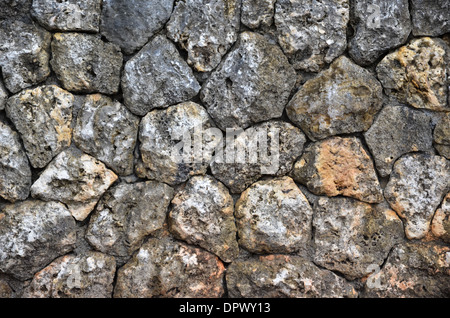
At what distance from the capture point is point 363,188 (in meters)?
1.92

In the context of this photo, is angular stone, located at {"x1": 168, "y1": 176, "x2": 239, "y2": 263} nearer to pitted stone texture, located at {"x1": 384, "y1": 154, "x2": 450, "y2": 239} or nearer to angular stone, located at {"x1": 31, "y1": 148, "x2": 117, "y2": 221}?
angular stone, located at {"x1": 31, "y1": 148, "x2": 117, "y2": 221}

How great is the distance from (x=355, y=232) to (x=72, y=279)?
1299mm

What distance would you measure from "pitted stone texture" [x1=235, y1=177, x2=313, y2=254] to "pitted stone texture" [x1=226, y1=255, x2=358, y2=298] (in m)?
0.07

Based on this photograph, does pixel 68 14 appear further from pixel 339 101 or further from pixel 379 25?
pixel 379 25

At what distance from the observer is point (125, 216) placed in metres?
1.94

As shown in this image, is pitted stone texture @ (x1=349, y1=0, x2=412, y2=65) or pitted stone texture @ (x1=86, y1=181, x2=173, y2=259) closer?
pitted stone texture @ (x1=349, y1=0, x2=412, y2=65)

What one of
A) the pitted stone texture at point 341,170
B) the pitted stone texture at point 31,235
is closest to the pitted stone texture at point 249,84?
the pitted stone texture at point 341,170

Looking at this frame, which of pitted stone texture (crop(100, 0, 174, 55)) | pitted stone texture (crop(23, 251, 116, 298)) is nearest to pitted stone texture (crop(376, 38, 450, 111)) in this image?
pitted stone texture (crop(100, 0, 174, 55))

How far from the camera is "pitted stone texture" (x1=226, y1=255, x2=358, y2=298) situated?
1.92 meters

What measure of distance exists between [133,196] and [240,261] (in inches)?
22.8

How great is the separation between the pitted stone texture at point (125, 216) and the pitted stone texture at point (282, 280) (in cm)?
45

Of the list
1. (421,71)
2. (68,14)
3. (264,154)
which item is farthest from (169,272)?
(421,71)

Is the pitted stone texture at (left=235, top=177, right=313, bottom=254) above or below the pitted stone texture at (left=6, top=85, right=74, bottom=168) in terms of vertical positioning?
below

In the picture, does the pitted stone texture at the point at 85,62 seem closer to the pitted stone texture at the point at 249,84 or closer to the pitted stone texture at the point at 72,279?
the pitted stone texture at the point at 249,84
